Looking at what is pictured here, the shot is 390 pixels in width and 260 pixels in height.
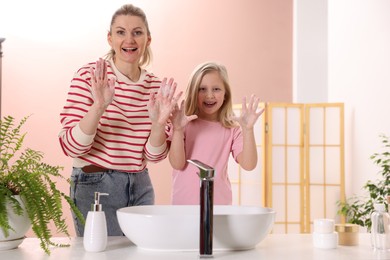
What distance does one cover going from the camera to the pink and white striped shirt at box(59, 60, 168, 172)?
210cm

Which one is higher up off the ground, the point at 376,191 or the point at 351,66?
the point at 351,66

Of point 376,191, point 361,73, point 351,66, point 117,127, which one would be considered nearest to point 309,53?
point 351,66

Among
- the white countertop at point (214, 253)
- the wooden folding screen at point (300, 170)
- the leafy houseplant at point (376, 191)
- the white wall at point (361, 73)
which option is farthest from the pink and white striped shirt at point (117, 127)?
the wooden folding screen at point (300, 170)

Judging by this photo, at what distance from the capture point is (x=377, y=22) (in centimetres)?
438

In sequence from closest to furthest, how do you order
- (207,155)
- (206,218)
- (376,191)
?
(206,218)
(207,155)
(376,191)

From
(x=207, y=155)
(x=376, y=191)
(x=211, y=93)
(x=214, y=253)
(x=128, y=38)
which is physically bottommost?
(x=214, y=253)

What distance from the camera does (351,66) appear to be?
195 inches

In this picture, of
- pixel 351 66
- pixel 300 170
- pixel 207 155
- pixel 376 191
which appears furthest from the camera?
pixel 300 170

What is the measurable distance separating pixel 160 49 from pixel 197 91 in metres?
3.28

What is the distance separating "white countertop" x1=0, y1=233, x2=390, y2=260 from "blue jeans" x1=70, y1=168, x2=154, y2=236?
1.15 feet

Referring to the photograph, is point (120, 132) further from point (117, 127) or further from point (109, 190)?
point (109, 190)

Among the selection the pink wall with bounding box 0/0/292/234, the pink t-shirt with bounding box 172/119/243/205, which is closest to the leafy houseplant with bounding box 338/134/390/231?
the pink wall with bounding box 0/0/292/234

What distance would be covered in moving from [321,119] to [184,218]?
148 inches

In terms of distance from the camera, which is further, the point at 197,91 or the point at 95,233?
the point at 197,91
